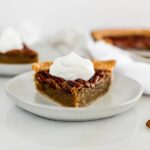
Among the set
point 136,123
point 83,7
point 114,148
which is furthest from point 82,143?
point 83,7

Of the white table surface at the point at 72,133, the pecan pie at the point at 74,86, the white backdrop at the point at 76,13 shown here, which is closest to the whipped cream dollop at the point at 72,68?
the pecan pie at the point at 74,86

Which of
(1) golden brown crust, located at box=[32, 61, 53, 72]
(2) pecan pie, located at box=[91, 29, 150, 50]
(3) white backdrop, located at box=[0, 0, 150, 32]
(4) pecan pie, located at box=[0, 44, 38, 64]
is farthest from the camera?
(3) white backdrop, located at box=[0, 0, 150, 32]

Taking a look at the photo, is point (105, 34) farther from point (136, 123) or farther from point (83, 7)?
point (136, 123)

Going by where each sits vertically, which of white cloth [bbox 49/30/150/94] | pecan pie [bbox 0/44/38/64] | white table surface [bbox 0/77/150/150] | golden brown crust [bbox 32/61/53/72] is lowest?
white cloth [bbox 49/30/150/94]

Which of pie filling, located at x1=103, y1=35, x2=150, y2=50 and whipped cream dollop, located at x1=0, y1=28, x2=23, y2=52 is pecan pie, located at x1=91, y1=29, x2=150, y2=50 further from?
whipped cream dollop, located at x1=0, y1=28, x2=23, y2=52

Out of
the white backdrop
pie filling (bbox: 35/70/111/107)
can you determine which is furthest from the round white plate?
the white backdrop
